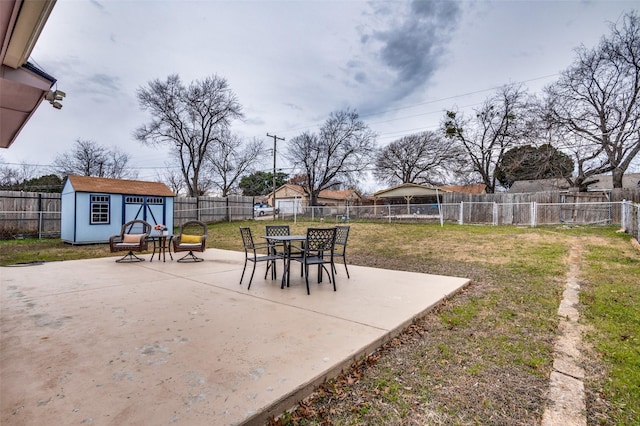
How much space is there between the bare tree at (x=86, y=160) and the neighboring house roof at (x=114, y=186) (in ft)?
53.7

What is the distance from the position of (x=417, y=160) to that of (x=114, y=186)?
979 inches

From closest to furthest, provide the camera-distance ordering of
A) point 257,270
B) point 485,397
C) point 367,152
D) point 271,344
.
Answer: point 485,397, point 271,344, point 257,270, point 367,152

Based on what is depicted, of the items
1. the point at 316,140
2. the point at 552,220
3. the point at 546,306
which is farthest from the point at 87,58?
the point at 316,140

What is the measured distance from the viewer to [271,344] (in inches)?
102

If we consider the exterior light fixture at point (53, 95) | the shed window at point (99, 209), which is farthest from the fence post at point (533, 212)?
the shed window at point (99, 209)

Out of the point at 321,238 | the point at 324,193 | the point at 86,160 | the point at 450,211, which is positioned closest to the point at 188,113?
the point at 86,160

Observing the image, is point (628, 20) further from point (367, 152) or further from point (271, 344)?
point (271, 344)

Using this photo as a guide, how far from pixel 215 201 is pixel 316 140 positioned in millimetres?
11072

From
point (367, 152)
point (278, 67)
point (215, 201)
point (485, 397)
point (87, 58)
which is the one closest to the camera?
point (485, 397)

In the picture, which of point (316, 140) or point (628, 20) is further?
point (316, 140)

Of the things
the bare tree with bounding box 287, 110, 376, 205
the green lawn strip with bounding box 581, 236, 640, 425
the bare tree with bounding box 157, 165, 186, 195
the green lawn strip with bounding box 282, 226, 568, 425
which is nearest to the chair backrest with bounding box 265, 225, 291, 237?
the green lawn strip with bounding box 282, 226, 568, 425

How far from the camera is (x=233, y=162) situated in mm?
28281

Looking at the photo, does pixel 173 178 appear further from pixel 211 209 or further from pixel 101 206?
pixel 101 206

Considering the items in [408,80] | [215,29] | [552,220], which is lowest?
[552,220]
